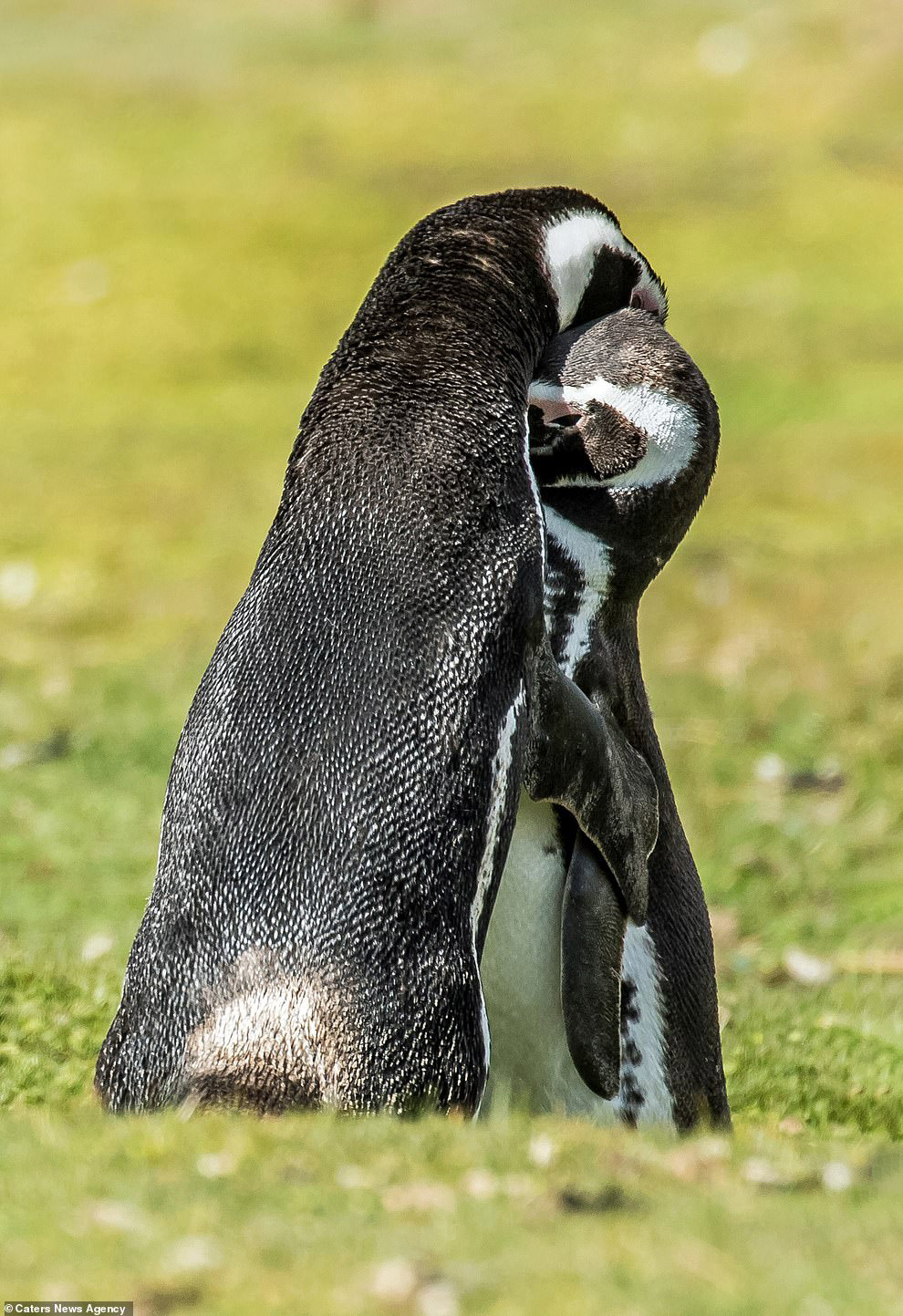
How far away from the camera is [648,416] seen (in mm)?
4797

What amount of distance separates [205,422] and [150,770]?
12406mm

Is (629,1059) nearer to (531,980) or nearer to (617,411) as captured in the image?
(531,980)

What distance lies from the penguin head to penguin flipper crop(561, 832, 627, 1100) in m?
0.73

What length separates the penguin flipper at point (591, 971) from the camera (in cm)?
454

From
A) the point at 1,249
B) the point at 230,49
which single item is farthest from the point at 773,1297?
the point at 230,49

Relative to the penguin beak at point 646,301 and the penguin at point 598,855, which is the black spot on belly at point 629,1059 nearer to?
the penguin at point 598,855

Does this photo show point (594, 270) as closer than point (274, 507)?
Yes

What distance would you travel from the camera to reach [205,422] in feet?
75.2

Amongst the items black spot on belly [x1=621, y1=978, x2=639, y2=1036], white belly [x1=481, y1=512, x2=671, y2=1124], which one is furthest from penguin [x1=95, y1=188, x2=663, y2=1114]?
black spot on belly [x1=621, y1=978, x2=639, y2=1036]

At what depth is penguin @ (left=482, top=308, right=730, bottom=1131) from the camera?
15.1 ft

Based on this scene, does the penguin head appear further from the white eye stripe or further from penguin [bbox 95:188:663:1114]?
penguin [bbox 95:188:663:1114]

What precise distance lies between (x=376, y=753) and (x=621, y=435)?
3.81 feet

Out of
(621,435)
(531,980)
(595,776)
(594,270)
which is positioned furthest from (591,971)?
(594,270)

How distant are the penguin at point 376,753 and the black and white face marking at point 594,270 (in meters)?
0.24
